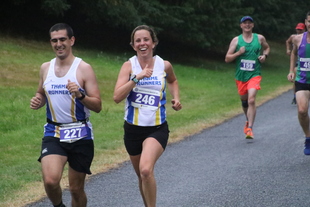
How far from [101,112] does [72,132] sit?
31.4ft

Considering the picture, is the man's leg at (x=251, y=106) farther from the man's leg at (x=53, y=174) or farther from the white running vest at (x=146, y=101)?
the man's leg at (x=53, y=174)

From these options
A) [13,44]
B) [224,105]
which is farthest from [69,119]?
[13,44]

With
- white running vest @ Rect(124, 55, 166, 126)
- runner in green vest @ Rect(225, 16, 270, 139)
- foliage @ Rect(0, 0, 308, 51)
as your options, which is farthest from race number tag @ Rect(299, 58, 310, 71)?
foliage @ Rect(0, 0, 308, 51)

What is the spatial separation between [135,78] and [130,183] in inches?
102

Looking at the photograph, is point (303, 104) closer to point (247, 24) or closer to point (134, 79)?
point (247, 24)

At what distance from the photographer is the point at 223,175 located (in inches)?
360

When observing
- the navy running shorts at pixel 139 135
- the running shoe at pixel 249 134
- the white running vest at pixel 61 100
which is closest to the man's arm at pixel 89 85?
the white running vest at pixel 61 100

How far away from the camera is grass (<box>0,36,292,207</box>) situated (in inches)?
381

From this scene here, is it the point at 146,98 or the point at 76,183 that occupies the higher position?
the point at 146,98

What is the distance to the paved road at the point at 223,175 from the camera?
25.0 feet

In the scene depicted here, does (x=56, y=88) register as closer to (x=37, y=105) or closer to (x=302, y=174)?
(x=37, y=105)

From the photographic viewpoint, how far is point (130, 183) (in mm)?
8789

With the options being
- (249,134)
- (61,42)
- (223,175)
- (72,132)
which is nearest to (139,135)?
(72,132)

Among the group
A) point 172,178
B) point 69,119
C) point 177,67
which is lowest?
point 177,67
